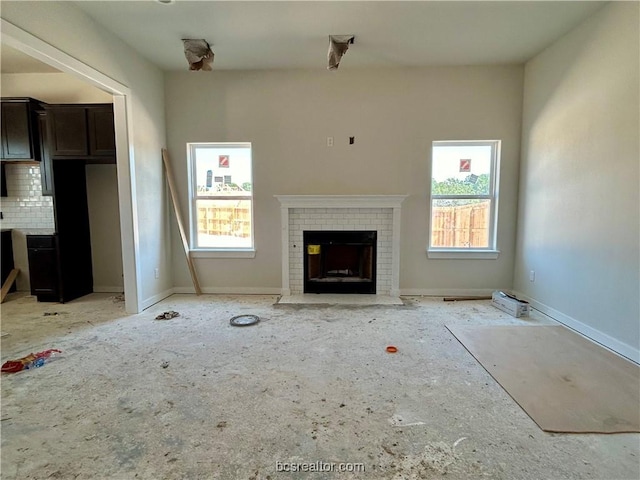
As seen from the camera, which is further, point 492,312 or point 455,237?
point 455,237

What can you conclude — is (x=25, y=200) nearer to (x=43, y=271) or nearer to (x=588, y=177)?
(x=43, y=271)

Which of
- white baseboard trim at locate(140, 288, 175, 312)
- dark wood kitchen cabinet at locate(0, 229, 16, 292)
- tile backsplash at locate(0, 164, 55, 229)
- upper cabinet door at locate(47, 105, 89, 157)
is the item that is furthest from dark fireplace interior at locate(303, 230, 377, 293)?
dark wood kitchen cabinet at locate(0, 229, 16, 292)

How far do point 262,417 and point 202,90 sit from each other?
3.97 m

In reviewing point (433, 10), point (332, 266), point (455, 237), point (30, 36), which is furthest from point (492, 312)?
point (30, 36)

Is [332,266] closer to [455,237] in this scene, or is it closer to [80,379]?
[455,237]

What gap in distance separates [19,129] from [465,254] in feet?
18.8

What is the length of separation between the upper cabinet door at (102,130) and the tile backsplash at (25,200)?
110 cm

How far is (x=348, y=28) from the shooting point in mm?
3053

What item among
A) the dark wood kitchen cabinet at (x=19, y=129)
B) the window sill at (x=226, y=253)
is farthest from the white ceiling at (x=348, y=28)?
the window sill at (x=226, y=253)

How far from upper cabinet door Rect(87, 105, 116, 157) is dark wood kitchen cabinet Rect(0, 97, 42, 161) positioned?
0.74m

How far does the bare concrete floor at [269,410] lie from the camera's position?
4.80 feet

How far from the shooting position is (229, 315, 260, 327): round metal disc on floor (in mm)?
3186

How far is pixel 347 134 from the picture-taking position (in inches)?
161

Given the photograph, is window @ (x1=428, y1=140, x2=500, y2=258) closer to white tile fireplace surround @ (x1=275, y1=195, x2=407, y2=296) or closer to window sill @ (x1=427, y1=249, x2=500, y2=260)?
window sill @ (x1=427, y1=249, x2=500, y2=260)
